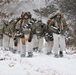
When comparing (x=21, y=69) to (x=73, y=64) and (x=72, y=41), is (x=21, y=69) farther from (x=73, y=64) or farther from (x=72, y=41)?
(x=72, y=41)

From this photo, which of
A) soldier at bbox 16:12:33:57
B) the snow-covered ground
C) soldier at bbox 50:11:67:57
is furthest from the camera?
soldier at bbox 16:12:33:57

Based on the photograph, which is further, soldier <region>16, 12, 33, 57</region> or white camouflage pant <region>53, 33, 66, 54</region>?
soldier <region>16, 12, 33, 57</region>

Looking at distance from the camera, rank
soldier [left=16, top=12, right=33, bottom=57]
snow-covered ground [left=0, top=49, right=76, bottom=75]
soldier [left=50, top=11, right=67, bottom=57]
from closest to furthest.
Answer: snow-covered ground [left=0, top=49, right=76, bottom=75], soldier [left=50, top=11, right=67, bottom=57], soldier [left=16, top=12, right=33, bottom=57]

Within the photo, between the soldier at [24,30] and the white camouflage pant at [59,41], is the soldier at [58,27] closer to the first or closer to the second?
the white camouflage pant at [59,41]

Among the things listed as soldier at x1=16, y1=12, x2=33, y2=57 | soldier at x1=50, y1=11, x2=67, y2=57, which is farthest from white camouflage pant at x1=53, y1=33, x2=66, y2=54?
soldier at x1=16, y1=12, x2=33, y2=57

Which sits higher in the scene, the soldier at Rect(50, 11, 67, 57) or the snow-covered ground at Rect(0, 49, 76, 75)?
the soldier at Rect(50, 11, 67, 57)

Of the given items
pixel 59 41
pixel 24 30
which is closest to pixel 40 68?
pixel 59 41

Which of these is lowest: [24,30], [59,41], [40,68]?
[40,68]

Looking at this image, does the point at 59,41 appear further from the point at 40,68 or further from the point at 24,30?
the point at 40,68

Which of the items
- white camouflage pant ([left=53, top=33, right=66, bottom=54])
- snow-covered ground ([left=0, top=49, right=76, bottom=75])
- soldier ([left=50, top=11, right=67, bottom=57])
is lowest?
snow-covered ground ([left=0, top=49, right=76, bottom=75])

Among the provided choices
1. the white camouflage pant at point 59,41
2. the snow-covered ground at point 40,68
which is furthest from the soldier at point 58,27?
the snow-covered ground at point 40,68

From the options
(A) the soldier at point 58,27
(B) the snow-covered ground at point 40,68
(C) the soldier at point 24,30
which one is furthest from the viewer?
(C) the soldier at point 24,30

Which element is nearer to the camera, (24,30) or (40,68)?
(40,68)

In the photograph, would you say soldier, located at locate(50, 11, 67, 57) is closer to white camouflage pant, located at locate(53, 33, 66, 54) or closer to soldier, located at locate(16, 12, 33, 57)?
white camouflage pant, located at locate(53, 33, 66, 54)
